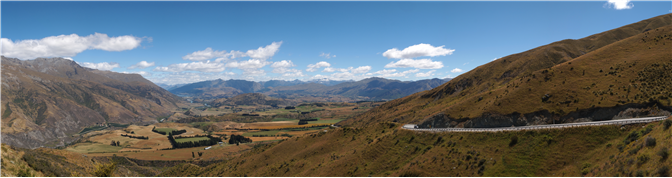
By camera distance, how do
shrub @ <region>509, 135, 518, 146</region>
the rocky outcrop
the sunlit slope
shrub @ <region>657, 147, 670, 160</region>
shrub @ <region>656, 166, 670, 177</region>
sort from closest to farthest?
shrub @ <region>656, 166, 670, 177</region>, shrub @ <region>657, 147, 670, 160</region>, shrub @ <region>509, 135, 518, 146</region>, the rocky outcrop, the sunlit slope

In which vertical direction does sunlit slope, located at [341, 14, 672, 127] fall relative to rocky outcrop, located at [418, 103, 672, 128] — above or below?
above

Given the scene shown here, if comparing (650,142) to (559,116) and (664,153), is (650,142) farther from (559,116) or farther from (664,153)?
(559,116)

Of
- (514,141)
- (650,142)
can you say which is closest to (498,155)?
(514,141)

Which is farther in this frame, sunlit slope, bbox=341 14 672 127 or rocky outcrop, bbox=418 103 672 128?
sunlit slope, bbox=341 14 672 127

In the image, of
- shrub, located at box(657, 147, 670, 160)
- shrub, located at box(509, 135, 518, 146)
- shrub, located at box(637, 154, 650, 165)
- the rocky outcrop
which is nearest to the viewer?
shrub, located at box(657, 147, 670, 160)

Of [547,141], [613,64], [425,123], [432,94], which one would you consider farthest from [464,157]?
[432,94]

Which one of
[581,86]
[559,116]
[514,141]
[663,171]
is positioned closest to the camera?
[663,171]

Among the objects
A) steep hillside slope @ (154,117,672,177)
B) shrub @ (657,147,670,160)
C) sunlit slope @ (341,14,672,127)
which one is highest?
sunlit slope @ (341,14,672,127)

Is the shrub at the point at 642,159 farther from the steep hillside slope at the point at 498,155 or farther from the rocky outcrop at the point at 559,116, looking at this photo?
the rocky outcrop at the point at 559,116

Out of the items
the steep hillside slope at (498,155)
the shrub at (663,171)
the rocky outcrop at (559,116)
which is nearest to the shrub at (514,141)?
the steep hillside slope at (498,155)

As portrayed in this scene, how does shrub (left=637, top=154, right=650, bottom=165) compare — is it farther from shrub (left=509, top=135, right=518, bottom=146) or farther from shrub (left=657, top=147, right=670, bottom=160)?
shrub (left=509, top=135, right=518, bottom=146)

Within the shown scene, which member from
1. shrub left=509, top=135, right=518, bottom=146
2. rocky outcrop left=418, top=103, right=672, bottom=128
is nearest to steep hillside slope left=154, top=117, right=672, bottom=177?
shrub left=509, top=135, right=518, bottom=146

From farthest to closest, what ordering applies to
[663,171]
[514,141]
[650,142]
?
[514,141] → [650,142] → [663,171]
